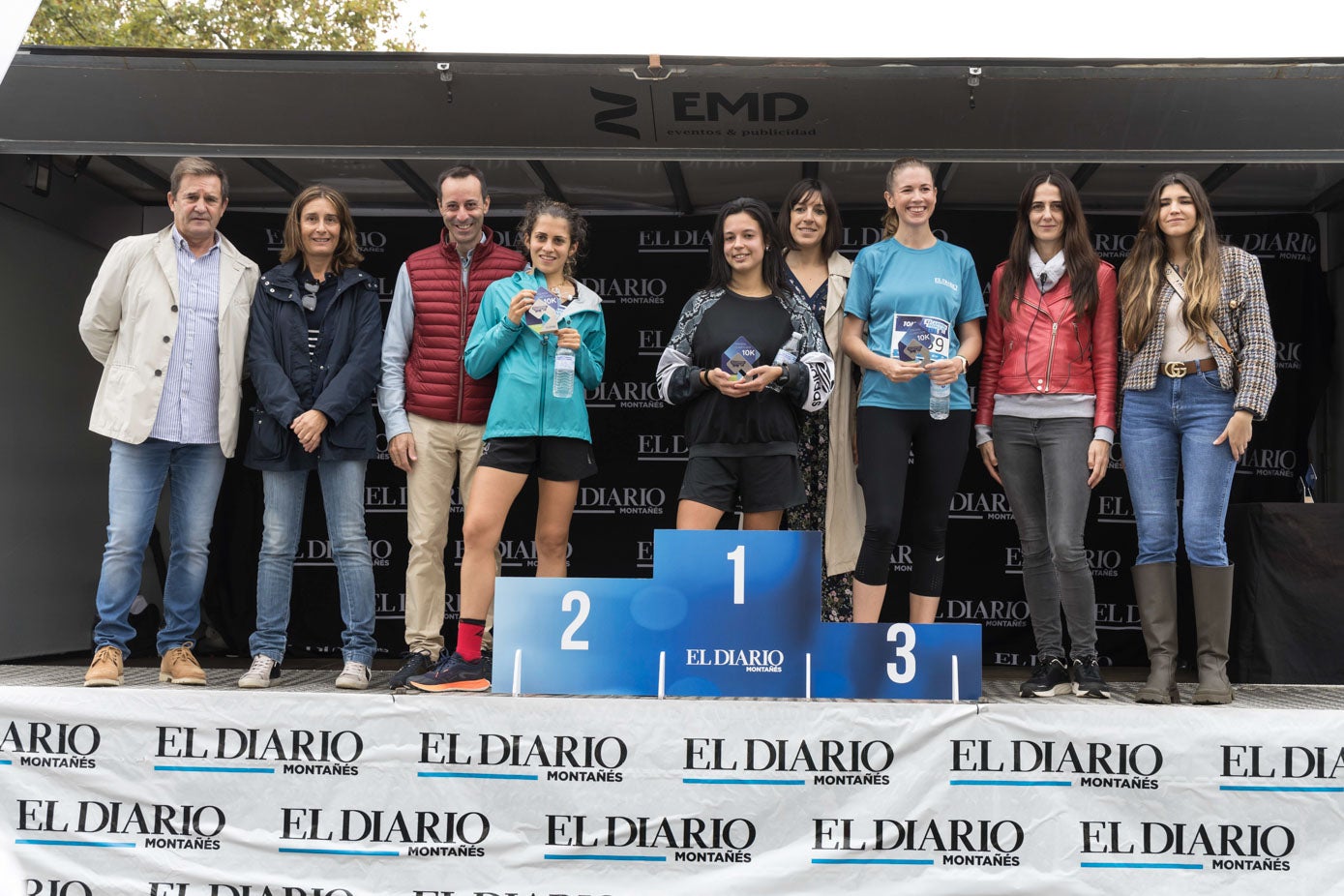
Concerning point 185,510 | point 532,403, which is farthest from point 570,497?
point 185,510

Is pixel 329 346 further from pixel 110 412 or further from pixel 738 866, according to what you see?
pixel 738 866

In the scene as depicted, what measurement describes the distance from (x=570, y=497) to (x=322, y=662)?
7.16 feet

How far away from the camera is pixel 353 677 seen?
3342 millimetres

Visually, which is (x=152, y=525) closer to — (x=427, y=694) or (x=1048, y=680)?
(x=427, y=694)

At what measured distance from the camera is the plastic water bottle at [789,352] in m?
3.37

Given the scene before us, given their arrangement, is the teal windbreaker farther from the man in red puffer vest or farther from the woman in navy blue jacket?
the woman in navy blue jacket

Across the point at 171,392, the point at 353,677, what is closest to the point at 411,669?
the point at 353,677

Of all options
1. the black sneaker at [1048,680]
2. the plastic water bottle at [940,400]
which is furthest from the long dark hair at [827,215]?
the black sneaker at [1048,680]

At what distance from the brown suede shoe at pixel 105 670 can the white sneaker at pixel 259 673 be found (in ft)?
1.13

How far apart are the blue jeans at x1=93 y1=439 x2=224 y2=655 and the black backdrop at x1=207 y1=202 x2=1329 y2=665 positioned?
1.68 metres

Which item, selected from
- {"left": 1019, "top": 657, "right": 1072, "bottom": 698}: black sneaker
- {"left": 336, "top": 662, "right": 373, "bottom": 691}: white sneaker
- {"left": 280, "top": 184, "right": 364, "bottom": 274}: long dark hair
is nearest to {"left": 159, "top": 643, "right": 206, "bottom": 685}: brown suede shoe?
{"left": 336, "top": 662, "right": 373, "bottom": 691}: white sneaker

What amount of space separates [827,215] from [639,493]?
6.34ft

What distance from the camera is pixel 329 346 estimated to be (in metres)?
3.57

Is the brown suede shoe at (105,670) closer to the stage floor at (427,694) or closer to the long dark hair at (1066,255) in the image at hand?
the stage floor at (427,694)
